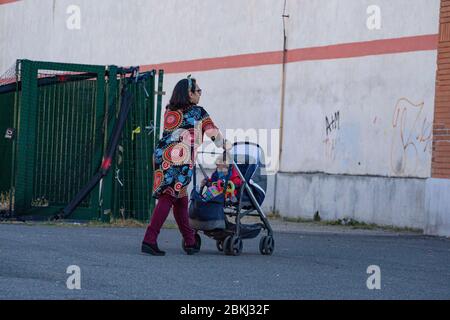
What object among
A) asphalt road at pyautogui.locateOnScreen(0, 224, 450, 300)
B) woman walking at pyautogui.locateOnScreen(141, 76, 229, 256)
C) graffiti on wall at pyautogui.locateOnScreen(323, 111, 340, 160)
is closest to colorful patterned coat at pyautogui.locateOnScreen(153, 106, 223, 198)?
woman walking at pyautogui.locateOnScreen(141, 76, 229, 256)

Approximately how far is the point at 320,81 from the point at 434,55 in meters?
→ 3.16

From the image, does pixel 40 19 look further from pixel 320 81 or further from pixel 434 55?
pixel 434 55

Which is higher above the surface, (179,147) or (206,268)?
(179,147)

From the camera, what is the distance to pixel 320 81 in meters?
21.1

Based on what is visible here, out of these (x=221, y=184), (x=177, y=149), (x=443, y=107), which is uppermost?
(x=443, y=107)

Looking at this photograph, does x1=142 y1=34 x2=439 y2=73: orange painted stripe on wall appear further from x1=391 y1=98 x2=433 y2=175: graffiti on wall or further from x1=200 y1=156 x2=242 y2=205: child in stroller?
x1=200 y1=156 x2=242 y2=205: child in stroller

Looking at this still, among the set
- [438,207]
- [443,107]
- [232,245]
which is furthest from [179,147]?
[443,107]

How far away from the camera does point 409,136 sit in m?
18.8

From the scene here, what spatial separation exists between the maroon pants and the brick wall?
5.76 m

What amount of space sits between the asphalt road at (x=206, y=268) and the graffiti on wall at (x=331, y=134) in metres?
5.57

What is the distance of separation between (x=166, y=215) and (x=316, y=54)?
10.3 m

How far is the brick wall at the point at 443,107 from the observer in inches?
648

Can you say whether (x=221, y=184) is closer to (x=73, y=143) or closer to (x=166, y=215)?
(x=166, y=215)
